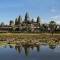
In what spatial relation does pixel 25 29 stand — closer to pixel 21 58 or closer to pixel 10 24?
pixel 10 24

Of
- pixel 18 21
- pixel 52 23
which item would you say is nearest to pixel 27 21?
pixel 18 21

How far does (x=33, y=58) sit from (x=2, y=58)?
12.8 feet

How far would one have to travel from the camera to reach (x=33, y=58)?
3328 cm

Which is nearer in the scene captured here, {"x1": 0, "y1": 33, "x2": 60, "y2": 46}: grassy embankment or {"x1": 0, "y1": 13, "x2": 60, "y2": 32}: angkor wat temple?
{"x1": 0, "y1": 33, "x2": 60, "y2": 46}: grassy embankment

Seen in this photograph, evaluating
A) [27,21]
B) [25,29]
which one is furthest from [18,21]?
[25,29]

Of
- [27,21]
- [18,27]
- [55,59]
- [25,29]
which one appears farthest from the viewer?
[27,21]

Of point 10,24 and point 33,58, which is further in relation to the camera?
Result: point 10,24

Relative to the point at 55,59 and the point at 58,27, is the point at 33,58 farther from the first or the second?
the point at 58,27

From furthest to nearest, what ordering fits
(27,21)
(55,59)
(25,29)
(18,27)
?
(27,21)
(18,27)
(25,29)
(55,59)

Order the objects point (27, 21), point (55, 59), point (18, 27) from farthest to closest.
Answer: point (27, 21) < point (18, 27) < point (55, 59)

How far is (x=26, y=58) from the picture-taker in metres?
33.2

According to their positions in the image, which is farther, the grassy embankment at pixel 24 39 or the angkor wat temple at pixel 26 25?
the angkor wat temple at pixel 26 25

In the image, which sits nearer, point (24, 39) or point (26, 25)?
point (24, 39)

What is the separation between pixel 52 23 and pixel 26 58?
264ft
